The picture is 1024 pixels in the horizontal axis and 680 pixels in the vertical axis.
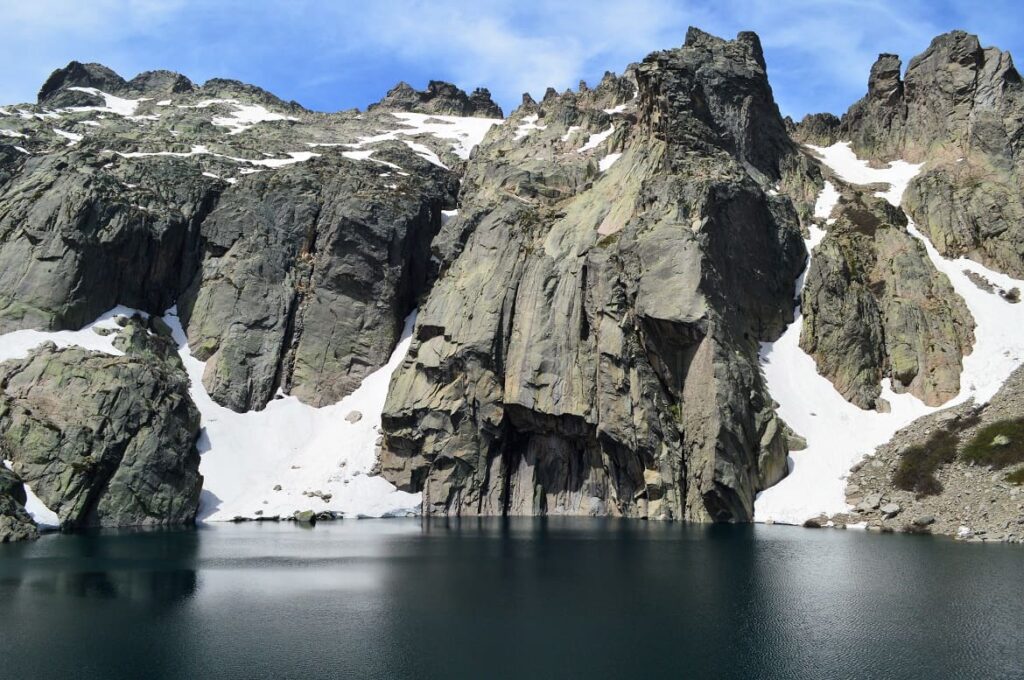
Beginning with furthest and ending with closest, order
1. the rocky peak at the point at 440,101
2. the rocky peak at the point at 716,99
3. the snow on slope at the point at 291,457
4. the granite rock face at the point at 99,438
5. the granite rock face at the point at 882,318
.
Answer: the rocky peak at the point at 440,101 → the rocky peak at the point at 716,99 → the granite rock face at the point at 882,318 → the snow on slope at the point at 291,457 → the granite rock face at the point at 99,438

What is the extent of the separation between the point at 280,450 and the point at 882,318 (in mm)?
71009

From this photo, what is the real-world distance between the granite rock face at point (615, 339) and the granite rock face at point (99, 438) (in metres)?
22.8

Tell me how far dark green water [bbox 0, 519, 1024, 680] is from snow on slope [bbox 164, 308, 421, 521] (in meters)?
25.7

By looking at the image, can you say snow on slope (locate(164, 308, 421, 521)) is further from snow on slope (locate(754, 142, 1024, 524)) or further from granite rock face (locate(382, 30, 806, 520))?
snow on slope (locate(754, 142, 1024, 524))

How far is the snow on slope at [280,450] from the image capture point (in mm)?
76500

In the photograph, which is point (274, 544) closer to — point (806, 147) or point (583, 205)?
point (583, 205)

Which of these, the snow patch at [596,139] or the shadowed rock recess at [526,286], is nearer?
the shadowed rock recess at [526,286]

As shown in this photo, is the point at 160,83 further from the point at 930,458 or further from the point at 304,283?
the point at 930,458

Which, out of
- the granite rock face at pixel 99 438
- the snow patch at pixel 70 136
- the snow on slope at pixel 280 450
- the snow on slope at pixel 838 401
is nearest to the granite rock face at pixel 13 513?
the granite rock face at pixel 99 438

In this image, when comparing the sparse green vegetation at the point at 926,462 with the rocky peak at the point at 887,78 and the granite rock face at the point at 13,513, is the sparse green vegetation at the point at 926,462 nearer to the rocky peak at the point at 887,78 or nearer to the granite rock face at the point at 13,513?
the granite rock face at the point at 13,513

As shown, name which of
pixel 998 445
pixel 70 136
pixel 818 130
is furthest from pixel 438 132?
pixel 998 445

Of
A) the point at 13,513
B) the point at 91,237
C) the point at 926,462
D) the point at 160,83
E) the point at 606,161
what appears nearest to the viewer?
the point at 13,513

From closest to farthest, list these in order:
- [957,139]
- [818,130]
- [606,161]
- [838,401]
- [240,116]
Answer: [838,401], [957,139], [606,161], [818,130], [240,116]

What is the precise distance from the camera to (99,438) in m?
64.7
